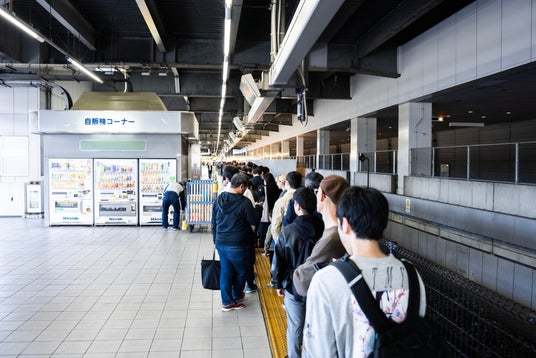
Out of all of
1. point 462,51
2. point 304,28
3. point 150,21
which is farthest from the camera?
point 462,51

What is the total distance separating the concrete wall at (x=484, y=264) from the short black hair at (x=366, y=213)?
655cm

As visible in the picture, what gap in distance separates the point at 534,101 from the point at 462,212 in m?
6.87

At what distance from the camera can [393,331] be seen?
1.39m

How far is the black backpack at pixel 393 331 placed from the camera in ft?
4.51

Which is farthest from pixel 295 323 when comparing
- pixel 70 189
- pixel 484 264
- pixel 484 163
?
pixel 484 163

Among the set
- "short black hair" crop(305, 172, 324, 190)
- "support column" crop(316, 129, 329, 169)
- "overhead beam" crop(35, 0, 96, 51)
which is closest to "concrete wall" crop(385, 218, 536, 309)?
"short black hair" crop(305, 172, 324, 190)

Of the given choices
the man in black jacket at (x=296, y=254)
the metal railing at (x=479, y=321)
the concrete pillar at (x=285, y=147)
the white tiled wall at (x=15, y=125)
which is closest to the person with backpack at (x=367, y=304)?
the metal railing at (x=479, y=321)

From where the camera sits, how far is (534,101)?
43.8 ft

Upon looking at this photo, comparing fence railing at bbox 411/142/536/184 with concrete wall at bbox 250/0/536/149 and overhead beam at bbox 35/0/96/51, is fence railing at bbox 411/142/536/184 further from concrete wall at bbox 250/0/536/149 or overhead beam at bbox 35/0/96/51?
overhead beam at bbox 35/0/96/51

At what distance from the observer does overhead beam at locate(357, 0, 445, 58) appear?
7241 mm

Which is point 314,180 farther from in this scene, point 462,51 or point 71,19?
point 71,19

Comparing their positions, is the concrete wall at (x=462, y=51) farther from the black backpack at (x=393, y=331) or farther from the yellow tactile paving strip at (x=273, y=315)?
the black backpack at (x=393, y=331)

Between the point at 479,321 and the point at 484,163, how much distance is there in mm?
21186

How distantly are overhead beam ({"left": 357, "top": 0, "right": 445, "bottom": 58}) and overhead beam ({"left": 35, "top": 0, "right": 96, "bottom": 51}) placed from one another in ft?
20.0
